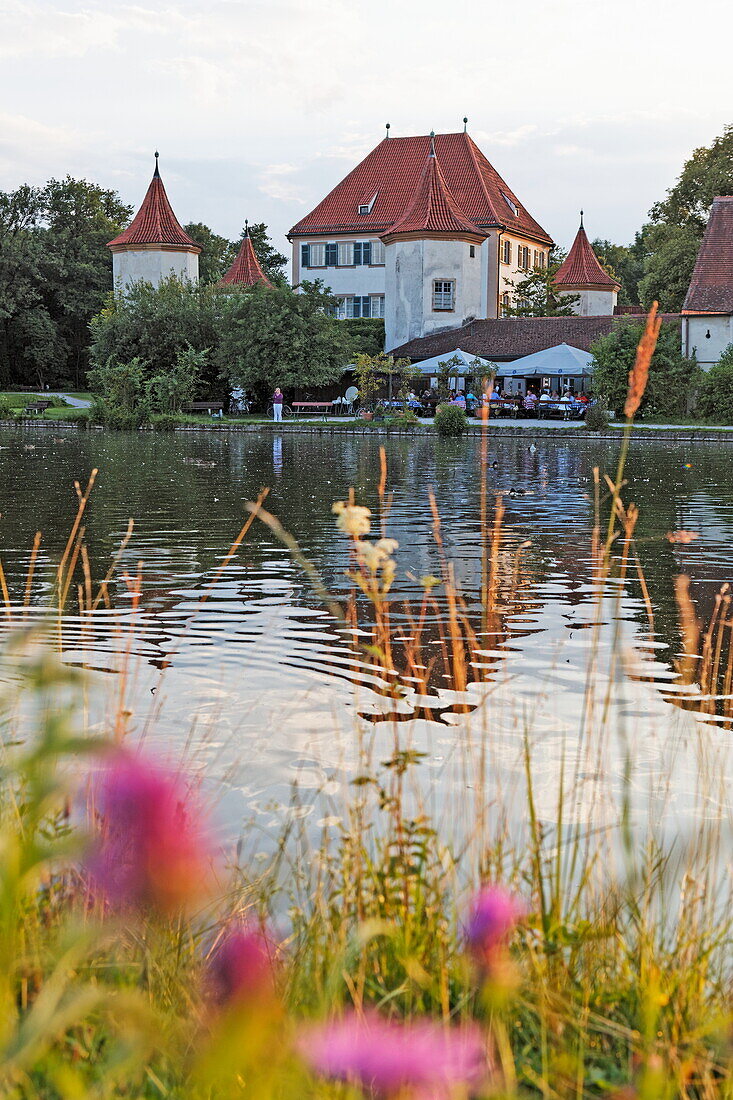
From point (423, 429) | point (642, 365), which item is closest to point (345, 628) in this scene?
point (642, 365)

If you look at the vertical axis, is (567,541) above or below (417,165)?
below

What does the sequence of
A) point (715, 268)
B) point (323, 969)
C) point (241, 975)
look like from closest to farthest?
point (241, 975) < point (323, 969) < point (715, 268)

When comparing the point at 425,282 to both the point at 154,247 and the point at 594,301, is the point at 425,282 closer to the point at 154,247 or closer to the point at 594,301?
the point at 594,301

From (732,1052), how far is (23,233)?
81.4 metres

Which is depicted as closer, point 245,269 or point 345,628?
point 345,628

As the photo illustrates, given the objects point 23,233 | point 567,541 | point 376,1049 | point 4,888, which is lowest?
point 567,541

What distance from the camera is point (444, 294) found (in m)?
63.1

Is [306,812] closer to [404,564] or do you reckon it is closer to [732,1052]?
[732,1052]

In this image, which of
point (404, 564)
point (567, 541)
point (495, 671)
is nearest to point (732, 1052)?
point (495, 671)

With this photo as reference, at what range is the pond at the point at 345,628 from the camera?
5.73 m

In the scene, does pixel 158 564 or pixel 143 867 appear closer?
pixel 143 867

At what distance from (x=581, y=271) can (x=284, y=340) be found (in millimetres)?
23937

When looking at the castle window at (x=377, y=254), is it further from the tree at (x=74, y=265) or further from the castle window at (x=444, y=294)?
the tree at (x=74, y=265)

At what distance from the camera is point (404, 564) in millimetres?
13008
